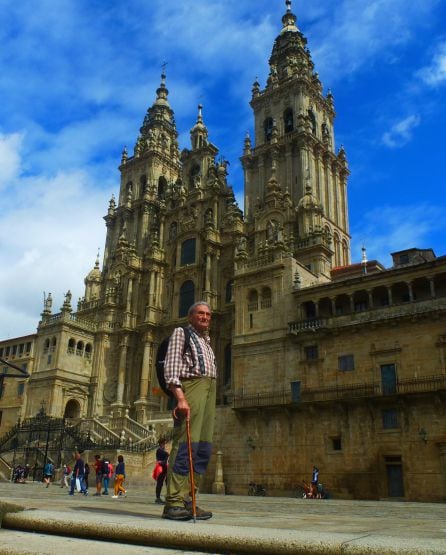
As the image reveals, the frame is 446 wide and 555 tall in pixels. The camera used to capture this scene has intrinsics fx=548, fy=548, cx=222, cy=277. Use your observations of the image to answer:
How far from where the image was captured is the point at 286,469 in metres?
29.0

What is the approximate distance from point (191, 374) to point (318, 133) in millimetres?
45958

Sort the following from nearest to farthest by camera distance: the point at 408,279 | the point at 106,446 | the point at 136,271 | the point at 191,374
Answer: the point at 191,374
the point at 408,279
the point at 106,446
the point at 136,271

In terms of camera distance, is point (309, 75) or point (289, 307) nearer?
point (289, 307)

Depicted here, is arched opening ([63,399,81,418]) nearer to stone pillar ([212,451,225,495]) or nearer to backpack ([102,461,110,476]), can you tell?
stone pillar ([212,451,225,495])

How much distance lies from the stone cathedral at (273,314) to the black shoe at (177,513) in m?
22.1

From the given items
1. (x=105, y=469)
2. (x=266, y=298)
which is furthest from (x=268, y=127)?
(x=105, y=469)

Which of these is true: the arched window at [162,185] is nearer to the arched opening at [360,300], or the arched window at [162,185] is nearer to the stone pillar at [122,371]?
the stone pillar at [122,371]

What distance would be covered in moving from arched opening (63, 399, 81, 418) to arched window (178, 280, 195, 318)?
11.6m

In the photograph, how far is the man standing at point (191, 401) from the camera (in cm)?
624

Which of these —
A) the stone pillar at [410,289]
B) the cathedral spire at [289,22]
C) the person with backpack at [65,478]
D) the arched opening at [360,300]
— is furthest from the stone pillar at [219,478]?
the cathedral spire at [289,22]

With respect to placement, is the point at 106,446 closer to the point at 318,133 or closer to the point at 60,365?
the point at 60,365

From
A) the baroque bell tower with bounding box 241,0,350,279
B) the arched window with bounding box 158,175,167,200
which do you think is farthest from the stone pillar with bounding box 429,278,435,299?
the arched window with bounding box 158,175,167,200

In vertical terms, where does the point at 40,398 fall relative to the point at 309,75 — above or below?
below

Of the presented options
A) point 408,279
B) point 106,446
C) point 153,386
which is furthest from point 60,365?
point 408,279
